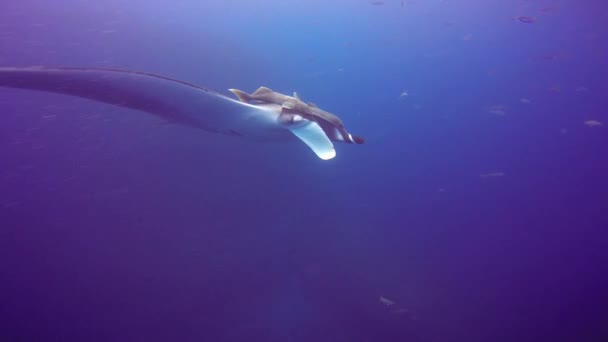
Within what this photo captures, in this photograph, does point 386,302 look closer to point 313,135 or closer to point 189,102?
point 313,135

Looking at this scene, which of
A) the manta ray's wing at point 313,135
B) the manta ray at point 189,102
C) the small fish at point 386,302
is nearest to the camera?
the manta ray at point 189,102

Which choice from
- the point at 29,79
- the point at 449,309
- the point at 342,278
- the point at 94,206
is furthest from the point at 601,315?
the point at 94,206

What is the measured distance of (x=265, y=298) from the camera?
4211 millimetres

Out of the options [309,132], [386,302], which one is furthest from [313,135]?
[386,302]

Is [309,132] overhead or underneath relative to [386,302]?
overhead

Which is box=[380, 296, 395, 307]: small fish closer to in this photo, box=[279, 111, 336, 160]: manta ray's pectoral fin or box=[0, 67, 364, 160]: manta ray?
box=[0, 67, 364, 160]: manta ray

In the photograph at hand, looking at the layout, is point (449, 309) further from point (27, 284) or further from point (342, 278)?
point (27, 284)

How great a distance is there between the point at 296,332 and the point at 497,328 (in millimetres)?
2947

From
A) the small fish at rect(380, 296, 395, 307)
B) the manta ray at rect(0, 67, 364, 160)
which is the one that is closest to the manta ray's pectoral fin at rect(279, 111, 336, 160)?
the manta ray at rect(0, 67, 364, 160)

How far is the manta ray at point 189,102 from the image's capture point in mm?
1632

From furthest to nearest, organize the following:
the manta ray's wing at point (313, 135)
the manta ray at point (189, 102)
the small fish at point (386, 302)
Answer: the small fish at point (386, 302) < the manta ray's wing at point (313, 135) < the manta ray at point (189, 102)

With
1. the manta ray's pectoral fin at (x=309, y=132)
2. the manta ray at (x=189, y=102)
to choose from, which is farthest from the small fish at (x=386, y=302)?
the manta ray's pectoral fin at (x=309, y=132)

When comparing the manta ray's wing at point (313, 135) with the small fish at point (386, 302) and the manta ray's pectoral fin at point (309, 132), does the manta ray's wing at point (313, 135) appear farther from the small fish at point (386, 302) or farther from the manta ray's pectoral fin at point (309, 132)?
the small fish at point (386, 302)

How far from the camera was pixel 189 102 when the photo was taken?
1909 millimetres
